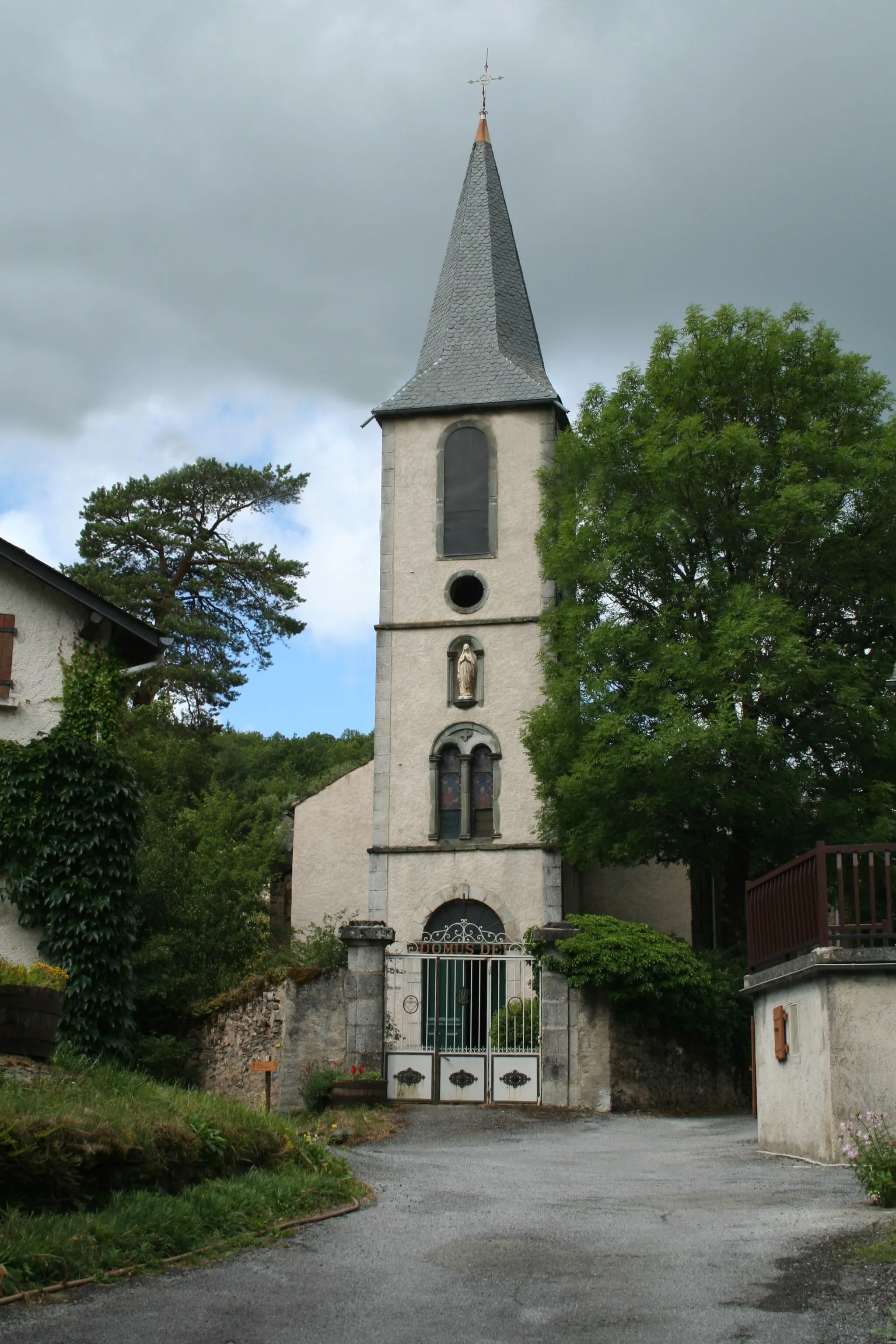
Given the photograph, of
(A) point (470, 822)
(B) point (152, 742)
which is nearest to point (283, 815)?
(B) point (152, 742)

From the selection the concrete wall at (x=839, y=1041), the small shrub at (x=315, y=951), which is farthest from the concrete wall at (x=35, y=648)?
the concrete wall at (x=839, y=1041)

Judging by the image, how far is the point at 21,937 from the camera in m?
16.9

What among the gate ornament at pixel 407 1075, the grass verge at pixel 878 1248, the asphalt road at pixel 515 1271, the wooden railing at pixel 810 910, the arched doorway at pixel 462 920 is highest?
the arched doorway at pixel 462 920

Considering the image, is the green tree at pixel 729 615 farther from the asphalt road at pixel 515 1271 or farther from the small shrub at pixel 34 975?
the small shrub at pixel 34 975

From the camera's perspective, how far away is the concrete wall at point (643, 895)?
27875 mm

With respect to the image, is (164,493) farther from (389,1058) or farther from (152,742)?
(389,1058)

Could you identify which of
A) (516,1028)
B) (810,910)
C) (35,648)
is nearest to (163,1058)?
(516,1028)

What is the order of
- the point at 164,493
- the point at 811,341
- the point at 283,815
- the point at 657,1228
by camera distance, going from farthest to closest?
the point at 164,493
the point at 283,815
the point at 811,341
the point at 657,1228

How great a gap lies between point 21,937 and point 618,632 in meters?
10.1

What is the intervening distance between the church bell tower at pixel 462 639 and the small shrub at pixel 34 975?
13999 mm

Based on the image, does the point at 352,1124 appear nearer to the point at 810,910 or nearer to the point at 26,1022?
the point at 810,910

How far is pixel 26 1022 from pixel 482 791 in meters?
17.5

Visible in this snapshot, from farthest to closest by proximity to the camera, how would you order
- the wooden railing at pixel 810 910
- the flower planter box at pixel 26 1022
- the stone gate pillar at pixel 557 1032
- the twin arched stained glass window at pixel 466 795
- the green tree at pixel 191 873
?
the twin arched stained glass window at pixel 466 795 → the green tree at pixel 191 873 → the stone gate pillar at pixel 557 1032 → the wooden railing at pixel 810 910 → the flower planter box at pixel 26 1022

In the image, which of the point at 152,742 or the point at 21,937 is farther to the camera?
the point at 152,742
